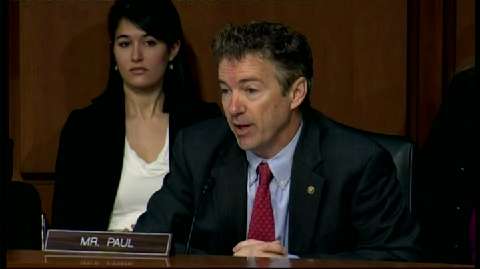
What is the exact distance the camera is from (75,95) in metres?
3.31

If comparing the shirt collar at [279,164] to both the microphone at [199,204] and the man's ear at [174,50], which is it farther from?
the man's ear at [174,50]

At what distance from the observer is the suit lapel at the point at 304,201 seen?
2.22 m

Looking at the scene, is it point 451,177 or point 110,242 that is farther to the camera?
point 451,177

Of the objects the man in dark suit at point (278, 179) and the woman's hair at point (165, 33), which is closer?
the man in dark suit at point (278, 179)

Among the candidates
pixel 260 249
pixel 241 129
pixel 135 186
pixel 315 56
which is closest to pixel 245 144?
pixel 241 129

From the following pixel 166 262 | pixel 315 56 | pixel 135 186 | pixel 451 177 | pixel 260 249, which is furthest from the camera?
pixel 315 56

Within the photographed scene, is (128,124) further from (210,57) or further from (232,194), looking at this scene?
(232,194)

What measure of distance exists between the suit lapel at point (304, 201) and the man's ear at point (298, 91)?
0.14m

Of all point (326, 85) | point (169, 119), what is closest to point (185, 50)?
point (169, 119)

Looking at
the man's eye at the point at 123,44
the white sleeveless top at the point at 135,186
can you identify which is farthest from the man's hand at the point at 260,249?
the man's eye at the point at 123,44

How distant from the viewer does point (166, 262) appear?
169 cm

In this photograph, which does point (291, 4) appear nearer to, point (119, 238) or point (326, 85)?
point (326, 85)

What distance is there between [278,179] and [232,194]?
0.35 ft

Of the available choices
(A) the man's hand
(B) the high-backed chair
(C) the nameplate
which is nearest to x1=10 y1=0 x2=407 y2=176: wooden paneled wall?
(B) the high-backed chair
